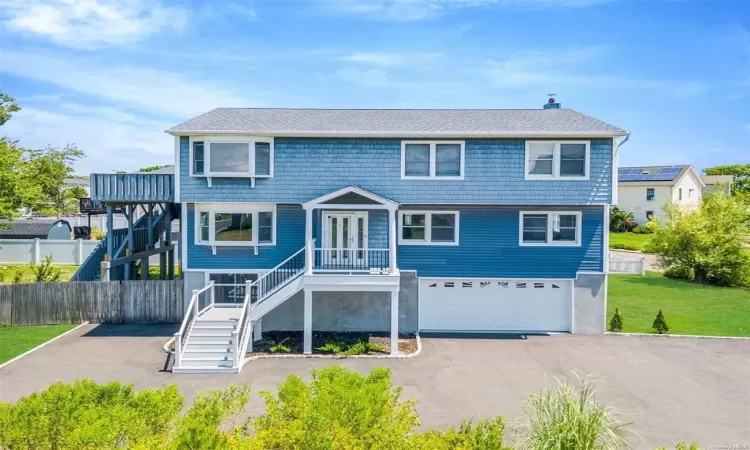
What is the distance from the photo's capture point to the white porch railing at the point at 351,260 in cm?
1611

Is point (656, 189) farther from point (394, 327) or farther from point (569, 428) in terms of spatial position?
point (569, 428)

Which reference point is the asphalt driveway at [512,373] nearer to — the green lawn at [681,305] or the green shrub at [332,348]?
the green shrub at [332,348]

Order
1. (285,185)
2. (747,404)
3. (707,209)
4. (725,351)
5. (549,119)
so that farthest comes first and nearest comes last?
(707,209)
(549,119)
(285,185)
(725,351)
(747,404)

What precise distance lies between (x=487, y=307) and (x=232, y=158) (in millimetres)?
10256

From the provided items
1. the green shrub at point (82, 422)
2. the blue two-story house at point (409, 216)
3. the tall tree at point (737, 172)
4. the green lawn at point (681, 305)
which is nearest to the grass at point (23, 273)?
the blue two-story house at point (409, 216)

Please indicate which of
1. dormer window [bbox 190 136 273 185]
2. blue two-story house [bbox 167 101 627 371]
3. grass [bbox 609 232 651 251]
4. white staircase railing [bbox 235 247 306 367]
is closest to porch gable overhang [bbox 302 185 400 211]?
blue two-story house [bbox 167 101 627 371]

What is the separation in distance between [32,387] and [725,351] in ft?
62.5

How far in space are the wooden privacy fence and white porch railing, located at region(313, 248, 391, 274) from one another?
5404 millimetres

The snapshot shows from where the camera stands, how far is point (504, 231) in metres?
16.8

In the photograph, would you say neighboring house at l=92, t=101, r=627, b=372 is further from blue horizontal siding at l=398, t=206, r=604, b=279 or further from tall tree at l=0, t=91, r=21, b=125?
tall tree at l=0, t=91, r=21, b=125

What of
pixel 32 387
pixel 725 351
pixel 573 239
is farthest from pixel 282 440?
pixel 725 351

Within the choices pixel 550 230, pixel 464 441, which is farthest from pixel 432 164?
pixel 464 441

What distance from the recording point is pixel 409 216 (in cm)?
1697

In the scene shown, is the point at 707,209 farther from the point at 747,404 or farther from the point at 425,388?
the point at 425,388
